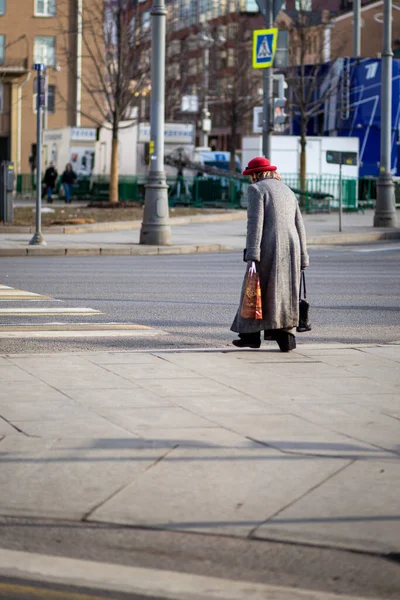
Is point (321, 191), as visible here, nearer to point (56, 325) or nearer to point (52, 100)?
point (52, 100)

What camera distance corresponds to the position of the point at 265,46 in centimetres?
2795

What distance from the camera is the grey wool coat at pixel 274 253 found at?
9859 millimetres

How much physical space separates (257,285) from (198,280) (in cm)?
831

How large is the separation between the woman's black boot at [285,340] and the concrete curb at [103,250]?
14.9 metres

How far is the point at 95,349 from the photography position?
10484 mm

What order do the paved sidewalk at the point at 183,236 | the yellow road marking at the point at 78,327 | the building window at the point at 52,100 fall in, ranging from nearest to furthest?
the yellow road marking at the point at 78,327
the paved sidewalk at the point at 183,236
the building window at the point at 52,100

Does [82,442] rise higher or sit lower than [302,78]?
lower

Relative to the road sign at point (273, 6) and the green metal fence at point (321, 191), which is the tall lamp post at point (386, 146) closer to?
the road sign at point (273, 6)

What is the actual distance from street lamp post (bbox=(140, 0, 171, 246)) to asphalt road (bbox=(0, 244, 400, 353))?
169cm

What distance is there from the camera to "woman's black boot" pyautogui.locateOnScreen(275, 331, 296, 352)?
9977mm

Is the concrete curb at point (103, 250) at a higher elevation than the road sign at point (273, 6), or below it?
below

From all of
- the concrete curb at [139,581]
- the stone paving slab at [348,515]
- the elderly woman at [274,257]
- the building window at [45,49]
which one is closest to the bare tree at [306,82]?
the building window at [45,49]

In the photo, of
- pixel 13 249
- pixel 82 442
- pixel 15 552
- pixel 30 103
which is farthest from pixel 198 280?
pixel 30 103

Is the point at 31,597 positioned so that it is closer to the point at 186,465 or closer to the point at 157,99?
the point at 186,465
